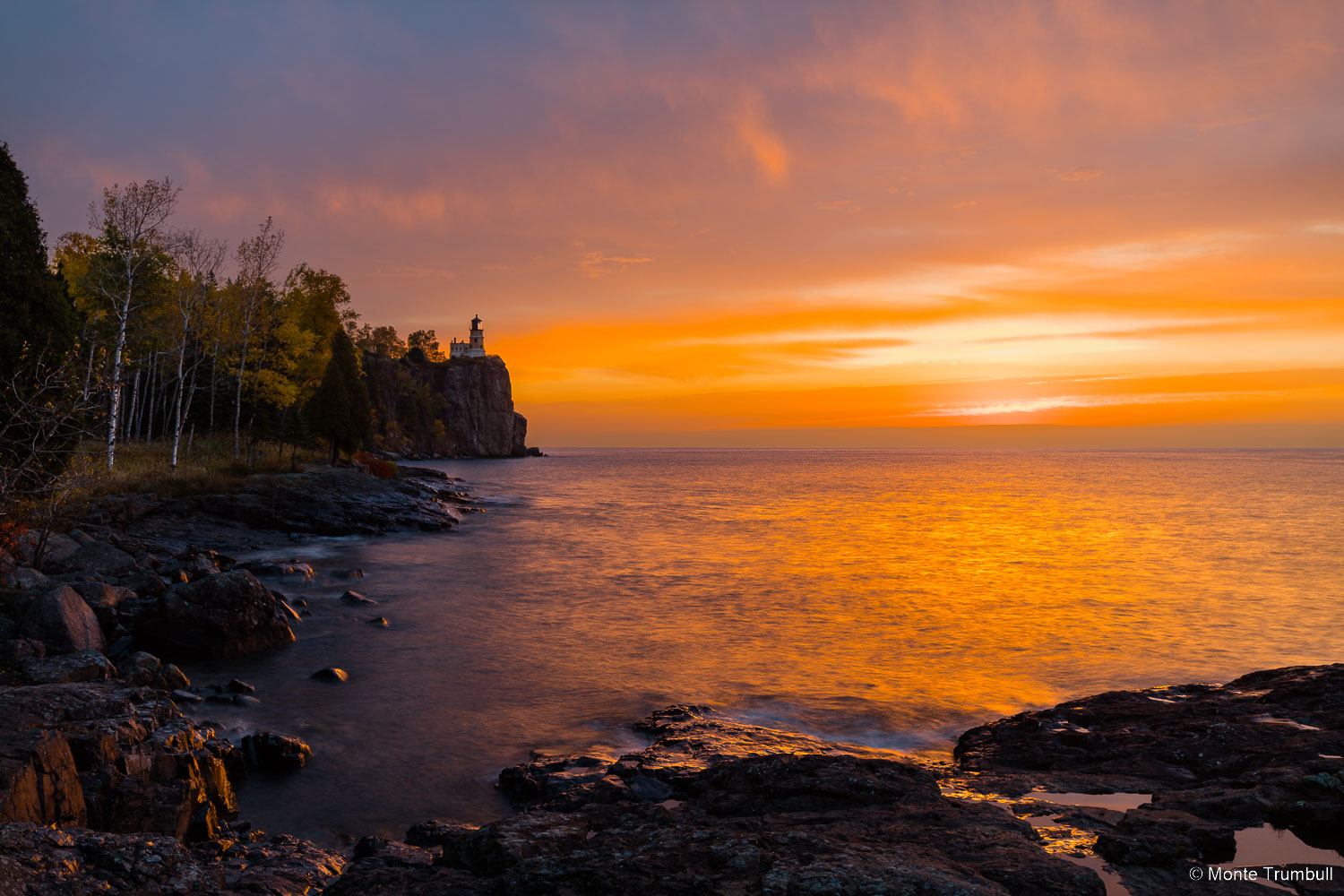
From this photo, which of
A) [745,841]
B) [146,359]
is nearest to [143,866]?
[745,841]

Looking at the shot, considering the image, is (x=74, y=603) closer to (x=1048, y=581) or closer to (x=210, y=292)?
(x=1048, y=581)

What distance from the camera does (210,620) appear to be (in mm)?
16703

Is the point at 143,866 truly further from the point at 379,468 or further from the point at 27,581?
the point at 379,468

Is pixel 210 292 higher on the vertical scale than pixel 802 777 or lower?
higher

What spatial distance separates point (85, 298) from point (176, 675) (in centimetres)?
4531

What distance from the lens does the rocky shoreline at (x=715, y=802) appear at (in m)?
6.14

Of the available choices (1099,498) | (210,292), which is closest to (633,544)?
(210,292)

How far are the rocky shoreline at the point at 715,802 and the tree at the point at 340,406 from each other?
137 feet

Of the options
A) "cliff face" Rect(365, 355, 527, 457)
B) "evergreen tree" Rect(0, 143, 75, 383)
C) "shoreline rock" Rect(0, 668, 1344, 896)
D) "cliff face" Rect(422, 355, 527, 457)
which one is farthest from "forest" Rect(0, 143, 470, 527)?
"cliff face" Rect(422, 355, 527, 457)

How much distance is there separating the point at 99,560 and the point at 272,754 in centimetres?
1510

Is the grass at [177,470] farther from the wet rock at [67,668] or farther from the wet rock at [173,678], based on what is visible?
the wet rock at [67,668]

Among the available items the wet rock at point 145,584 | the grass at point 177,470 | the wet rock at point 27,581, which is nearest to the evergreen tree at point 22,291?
the wet rock at point 27,581

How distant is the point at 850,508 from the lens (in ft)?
232

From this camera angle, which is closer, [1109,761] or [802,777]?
[802,777]
